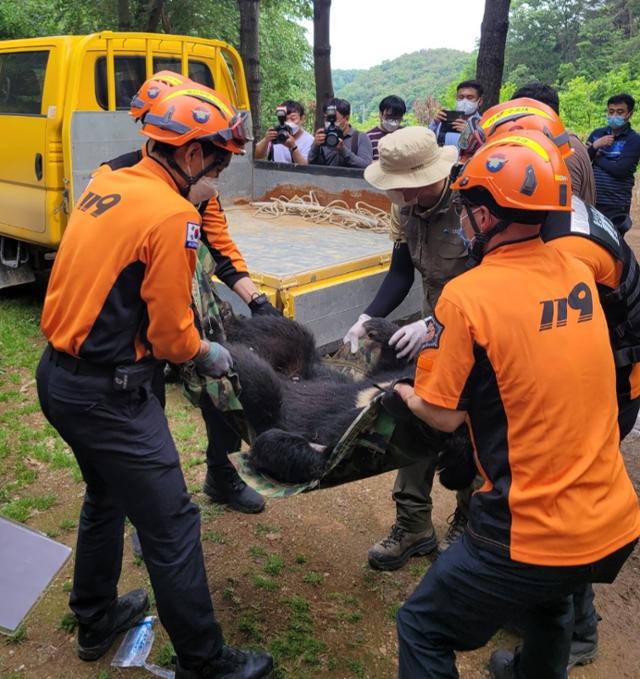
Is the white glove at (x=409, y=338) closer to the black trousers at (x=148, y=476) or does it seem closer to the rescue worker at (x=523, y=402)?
the rescue worker at (x=523, y=402)

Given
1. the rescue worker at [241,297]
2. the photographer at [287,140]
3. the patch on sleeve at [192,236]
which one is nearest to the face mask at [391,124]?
the photographer at [287,140]

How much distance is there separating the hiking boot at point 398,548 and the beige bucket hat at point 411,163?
5.40 ft

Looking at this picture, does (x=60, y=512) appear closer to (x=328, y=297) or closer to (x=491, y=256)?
(x=328, y=297)

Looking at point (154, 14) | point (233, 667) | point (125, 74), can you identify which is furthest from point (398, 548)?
point (154, 14)

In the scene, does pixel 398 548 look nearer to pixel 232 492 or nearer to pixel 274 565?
pixel 274 565

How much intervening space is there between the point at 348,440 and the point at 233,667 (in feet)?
3.23

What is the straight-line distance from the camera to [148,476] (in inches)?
85.1

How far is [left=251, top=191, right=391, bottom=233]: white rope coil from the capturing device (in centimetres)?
609

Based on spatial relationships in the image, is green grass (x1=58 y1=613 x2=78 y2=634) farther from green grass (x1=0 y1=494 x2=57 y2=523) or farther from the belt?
the belt

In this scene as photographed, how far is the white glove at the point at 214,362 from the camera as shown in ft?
7.67

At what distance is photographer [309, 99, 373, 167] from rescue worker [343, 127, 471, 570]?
3713 mm

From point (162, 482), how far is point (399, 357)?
1127mm

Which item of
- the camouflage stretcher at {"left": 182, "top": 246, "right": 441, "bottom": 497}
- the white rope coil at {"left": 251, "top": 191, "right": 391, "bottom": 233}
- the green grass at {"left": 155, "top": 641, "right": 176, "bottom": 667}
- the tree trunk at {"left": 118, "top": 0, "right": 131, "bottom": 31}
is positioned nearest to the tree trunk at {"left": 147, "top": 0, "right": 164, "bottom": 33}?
the tree trunk at {"left": 118, "top": 0, "right": 131, "bottom": 31}

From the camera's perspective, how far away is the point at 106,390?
6.92ft
